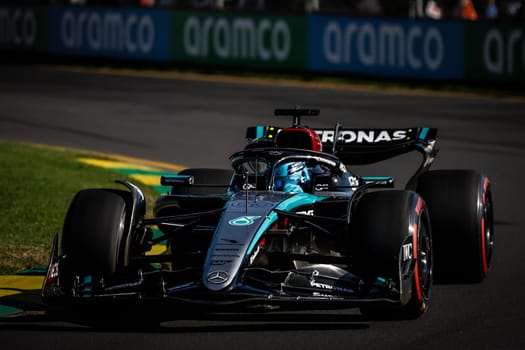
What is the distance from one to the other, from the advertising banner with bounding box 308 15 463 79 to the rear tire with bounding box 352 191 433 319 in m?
16.2

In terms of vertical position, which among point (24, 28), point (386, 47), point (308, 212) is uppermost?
point (24, 28)

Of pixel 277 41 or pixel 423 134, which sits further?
pixel 277 41

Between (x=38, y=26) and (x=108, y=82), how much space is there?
18.9 ft

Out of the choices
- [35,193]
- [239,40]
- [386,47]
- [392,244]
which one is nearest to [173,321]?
[392,244]

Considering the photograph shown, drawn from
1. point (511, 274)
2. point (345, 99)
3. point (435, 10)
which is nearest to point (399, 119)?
point (345, 99)

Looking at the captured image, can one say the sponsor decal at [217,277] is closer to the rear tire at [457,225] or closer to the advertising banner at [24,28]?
the rear tire at [457,225]

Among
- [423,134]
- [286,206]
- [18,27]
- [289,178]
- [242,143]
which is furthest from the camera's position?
[18,27]

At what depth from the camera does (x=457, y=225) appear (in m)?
9.21

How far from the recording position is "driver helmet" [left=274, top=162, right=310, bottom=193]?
367 inches

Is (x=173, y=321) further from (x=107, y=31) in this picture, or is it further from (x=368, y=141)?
(x=107, y=31)

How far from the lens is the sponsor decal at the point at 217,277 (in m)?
7.66

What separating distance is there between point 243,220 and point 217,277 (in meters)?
0.61

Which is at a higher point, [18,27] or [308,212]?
[18,27]

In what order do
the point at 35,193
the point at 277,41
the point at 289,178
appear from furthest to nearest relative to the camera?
1. the point at 277,41
2. the point at 35,193
3. the point at 289,178
